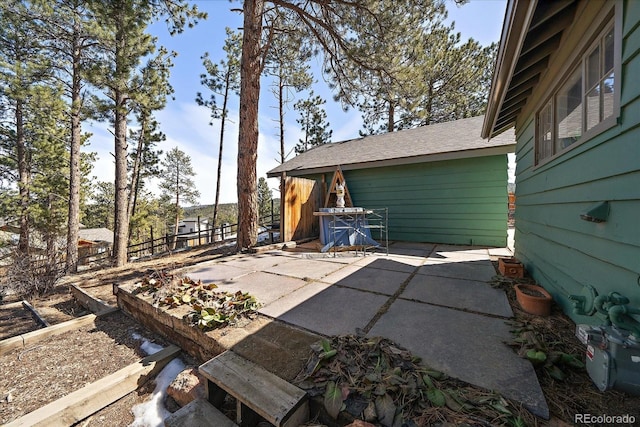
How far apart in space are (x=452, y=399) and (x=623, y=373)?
911 mm

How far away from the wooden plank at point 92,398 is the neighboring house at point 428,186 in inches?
174

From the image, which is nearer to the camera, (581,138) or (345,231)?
(581,138)

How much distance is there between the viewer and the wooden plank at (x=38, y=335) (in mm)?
2365

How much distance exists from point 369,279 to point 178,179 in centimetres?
3412

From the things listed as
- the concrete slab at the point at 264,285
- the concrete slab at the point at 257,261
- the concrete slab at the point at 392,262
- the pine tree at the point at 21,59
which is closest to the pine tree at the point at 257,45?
the concrete slab at the point at 257,261

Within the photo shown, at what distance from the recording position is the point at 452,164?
5.95 metres

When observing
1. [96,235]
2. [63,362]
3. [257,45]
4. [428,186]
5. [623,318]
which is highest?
[257,45]

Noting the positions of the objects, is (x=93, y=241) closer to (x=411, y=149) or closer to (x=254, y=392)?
(x=411, y=149)

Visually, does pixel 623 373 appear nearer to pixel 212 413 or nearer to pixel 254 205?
pixel 212 413

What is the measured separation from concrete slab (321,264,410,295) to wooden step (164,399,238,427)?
1.88 m

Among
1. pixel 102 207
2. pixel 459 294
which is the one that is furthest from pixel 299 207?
pixel 102 207

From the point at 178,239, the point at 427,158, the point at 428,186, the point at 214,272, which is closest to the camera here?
the point at 214,272

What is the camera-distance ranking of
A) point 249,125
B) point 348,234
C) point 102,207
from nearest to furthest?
1. point 249,125
2. point 348,234
3. point 102,207

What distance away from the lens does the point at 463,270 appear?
3.57m
